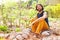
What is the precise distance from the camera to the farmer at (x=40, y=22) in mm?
1828

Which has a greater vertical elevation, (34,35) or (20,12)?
(20,12)

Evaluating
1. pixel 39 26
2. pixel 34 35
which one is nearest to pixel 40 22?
pixel 39 26

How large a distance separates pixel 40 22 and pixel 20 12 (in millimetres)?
266

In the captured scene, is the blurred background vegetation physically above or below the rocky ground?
above

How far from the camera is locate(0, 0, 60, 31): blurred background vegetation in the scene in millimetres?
1859

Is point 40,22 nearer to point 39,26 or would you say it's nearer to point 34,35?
point 39,26

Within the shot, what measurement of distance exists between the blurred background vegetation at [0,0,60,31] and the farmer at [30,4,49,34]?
2.0 inches

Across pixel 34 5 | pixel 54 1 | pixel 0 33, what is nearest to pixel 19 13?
pixel 34 5

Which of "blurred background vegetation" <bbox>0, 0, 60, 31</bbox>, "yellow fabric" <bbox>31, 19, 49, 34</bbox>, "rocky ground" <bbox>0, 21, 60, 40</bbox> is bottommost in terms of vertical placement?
"rocky ground" <bbox>0, 21, 60, 40</bbox>

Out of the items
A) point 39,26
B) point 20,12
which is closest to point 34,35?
point 39,26

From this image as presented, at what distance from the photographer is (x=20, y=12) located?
1.87 meters

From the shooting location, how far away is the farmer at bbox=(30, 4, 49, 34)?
1828 mm

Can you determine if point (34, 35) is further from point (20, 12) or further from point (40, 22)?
point (20, 12)

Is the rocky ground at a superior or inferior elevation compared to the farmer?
inferior
